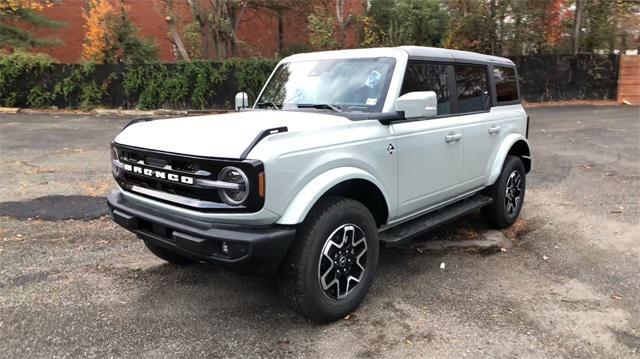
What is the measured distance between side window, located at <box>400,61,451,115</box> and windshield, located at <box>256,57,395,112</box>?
0.18 metres

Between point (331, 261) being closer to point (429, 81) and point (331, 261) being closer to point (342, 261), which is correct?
point (342, 261)

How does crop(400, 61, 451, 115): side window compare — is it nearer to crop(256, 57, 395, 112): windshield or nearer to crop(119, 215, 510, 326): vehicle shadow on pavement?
crop(256, 57, 395, 112): windshield

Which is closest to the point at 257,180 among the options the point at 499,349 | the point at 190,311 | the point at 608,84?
the point at 190,311

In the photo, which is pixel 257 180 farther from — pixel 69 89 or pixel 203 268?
pixel 69 89

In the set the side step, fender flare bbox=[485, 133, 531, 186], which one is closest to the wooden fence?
fender flare bbox=[485, 133, 531, 186]

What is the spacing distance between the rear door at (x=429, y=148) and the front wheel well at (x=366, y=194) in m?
0.19

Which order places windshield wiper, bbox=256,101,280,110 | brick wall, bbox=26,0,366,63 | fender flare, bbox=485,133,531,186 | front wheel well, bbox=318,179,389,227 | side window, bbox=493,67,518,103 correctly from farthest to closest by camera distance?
brick wall, bbox=26,0,366,63 → side window, bbox=493,67,518,103 → fender flare, bbox=485,133,531,186 → windshield wiper, bbox=256,101,280,110 → front wheel well, bbox=318,179,389,227

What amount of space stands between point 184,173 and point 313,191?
830 millimetres

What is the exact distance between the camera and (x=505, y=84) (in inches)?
236

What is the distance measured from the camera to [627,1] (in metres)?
21.4

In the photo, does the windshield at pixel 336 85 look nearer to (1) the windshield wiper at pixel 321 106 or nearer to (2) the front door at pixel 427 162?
(1) the windshield wiper at pixel 321 106

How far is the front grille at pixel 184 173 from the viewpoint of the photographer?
10.1 feet

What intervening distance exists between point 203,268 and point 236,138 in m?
1.84

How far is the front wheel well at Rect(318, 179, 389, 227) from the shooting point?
3752 millimetres
